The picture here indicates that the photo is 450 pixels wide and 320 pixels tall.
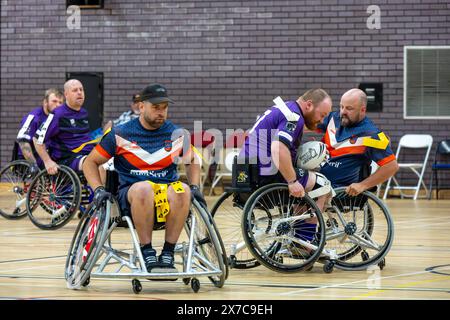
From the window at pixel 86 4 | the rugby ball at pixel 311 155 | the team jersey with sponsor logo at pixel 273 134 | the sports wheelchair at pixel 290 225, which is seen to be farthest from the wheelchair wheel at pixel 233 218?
the window at pixel 86 4

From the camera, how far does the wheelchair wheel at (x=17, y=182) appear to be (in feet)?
33.4

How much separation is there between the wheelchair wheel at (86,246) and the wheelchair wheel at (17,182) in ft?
16.2

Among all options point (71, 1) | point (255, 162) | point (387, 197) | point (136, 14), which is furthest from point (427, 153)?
point (255, 162)

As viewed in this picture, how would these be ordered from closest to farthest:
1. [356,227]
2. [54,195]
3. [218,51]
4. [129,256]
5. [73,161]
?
1. [129,256]
2. [356,227]
3. [54,195]
4. [73,161]
5. [218,51]

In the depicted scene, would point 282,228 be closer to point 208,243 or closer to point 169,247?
point 208,243

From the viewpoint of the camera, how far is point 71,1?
15.0 meters

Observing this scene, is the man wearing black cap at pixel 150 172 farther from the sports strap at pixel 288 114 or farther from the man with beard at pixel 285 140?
the sports strap at pixel 288 114

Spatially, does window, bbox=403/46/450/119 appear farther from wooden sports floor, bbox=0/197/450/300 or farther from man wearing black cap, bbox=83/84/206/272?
man wearing black cap, bbox=83/84/206/272

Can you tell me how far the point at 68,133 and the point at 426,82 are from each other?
6.39 m

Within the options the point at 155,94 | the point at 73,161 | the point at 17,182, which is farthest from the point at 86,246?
the point at 17,182

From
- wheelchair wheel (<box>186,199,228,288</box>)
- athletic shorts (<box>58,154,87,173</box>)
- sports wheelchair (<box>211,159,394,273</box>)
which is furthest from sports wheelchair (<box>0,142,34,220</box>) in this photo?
wheelchair wheel (<box>186,199,228,288</box>)

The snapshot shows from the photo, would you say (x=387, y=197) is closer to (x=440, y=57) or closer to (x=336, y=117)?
(x=440, y=57)

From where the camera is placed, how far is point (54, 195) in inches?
368

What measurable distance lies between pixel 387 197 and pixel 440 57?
209cm
